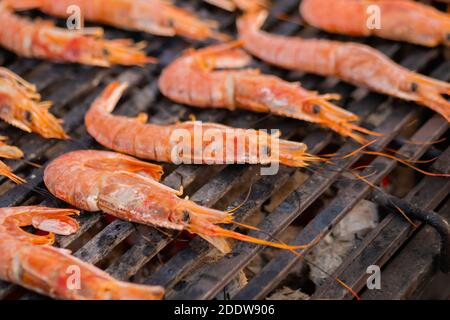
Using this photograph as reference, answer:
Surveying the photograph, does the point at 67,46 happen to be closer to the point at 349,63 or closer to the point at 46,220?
the point at 46,220

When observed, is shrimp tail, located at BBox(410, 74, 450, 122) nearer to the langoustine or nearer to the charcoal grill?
the charcoal grill

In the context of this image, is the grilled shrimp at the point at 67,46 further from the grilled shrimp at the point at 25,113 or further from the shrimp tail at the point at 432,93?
the shrimp tail at the point at 432,93

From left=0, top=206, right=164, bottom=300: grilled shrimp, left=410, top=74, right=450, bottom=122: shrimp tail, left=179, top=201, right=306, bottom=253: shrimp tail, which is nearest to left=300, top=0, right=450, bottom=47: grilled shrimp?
left=410, top=74, right=450, bottom=122: shrimp tail

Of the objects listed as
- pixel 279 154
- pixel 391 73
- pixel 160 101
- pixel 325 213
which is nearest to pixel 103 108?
pixel 160 101

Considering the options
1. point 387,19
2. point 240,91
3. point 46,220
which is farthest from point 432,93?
point 46,220

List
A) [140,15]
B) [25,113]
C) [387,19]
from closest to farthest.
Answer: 1. [25,113]
2. [387,19]
3. [140,15]

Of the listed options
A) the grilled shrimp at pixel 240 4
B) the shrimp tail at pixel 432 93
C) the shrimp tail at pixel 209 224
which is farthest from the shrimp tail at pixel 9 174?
the shrimp tail at pixel 432 93
